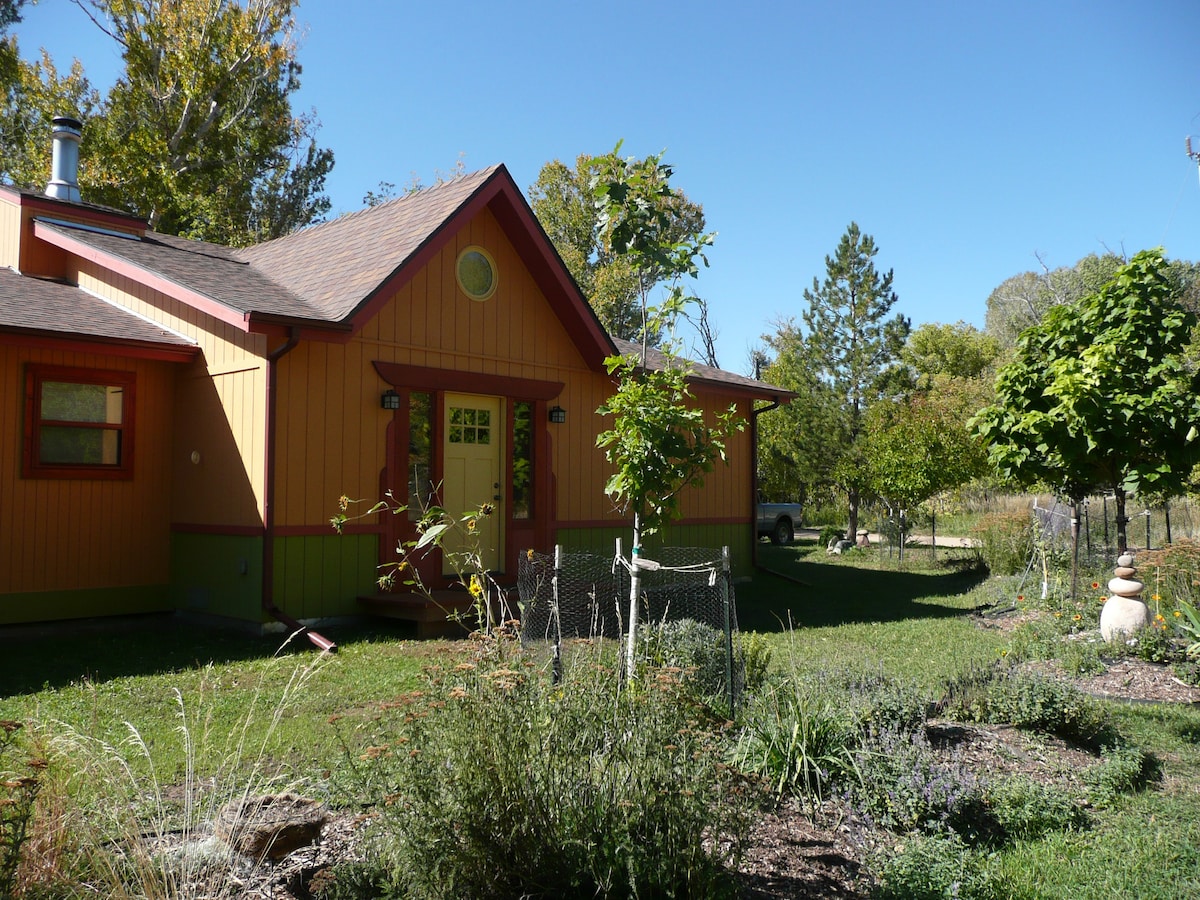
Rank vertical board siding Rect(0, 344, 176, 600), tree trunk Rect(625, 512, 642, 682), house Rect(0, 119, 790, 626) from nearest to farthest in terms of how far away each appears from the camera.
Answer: tree trunk Rect(625, 512, 642, 682) → vertical board siding Rect(0, 344, 176, 600) → house Rect(0, 119, 790, 626)

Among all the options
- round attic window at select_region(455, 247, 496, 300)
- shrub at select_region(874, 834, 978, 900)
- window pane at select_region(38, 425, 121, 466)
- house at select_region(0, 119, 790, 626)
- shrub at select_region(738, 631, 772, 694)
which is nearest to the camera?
shrub at select_region(874, 834, 978, 900)

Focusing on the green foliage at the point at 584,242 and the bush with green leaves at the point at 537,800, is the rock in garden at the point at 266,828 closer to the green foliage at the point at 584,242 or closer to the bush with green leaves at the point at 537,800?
the bush with green leaves at the point at 537,800

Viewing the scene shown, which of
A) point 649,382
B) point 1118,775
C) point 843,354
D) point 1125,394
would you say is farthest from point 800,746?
point 843,354

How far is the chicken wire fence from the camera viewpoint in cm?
526

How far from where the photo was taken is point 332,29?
89.9 ft

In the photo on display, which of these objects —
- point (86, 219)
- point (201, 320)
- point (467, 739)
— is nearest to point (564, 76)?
point (86, 219)

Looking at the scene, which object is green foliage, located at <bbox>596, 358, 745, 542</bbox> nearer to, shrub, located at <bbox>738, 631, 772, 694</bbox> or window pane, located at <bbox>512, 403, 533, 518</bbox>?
shrub, located at <bbox>738, 631, 772, 694</bbox>

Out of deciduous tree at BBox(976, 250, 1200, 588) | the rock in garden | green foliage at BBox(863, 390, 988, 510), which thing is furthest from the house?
green foliage at BBox(863, 390, 988, 510)

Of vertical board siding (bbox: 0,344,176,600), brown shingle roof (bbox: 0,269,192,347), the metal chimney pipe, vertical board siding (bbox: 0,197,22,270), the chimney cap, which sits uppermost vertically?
the chimney cap

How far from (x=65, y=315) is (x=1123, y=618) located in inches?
422

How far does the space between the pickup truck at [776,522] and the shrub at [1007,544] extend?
8.83 metres

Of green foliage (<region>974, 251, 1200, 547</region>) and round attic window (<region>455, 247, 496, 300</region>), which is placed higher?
round attic window (<region>455, 247, 496, 300</region>)

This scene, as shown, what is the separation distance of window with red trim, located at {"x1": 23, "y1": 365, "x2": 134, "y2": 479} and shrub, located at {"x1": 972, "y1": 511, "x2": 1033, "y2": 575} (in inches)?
495

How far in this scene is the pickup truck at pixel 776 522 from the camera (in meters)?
25.0
